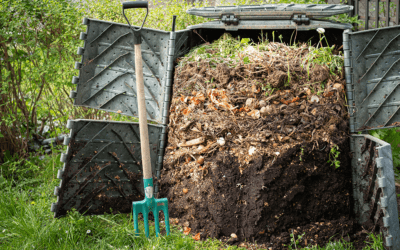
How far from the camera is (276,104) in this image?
294 cm

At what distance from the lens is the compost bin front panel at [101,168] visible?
3037 mm

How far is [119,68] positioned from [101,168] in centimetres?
99

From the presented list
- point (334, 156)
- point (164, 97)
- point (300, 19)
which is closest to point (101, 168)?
point (164, 97)

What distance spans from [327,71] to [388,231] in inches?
52.2

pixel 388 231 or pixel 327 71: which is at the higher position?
pixel 327 71

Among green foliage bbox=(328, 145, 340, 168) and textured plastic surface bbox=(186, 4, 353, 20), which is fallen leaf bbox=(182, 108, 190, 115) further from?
green foliage bbox=(328, 145, 340, 168)

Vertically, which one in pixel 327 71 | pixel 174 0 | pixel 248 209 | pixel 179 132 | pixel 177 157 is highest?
pixel 174 0

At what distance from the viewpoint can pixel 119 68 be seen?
134 inches

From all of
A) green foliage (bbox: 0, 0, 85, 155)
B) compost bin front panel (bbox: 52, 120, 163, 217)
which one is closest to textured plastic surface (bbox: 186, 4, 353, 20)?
compost bin front panel (bbox: 52, 120, 163, 217)

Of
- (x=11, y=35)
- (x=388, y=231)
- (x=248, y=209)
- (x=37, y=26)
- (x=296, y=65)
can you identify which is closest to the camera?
(x=388, y=231)

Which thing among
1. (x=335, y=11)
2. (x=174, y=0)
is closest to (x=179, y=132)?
(x=335, y=11)

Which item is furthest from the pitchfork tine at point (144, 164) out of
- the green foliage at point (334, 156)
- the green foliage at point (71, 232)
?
the green foliage at point (334, 156)

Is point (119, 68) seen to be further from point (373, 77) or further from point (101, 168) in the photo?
point (373, 77)

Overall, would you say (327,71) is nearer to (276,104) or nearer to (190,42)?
(276,104)
